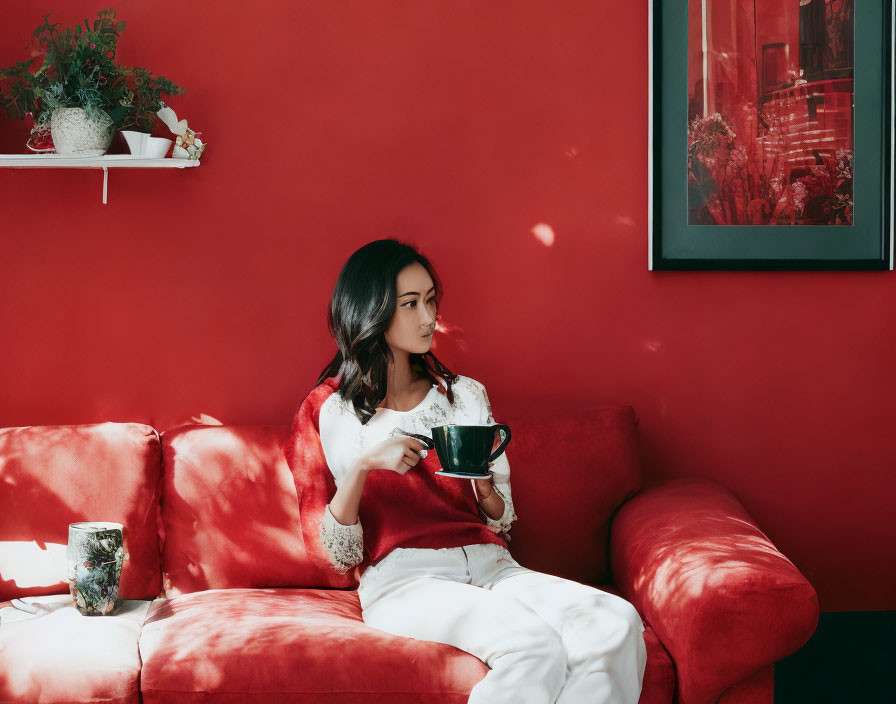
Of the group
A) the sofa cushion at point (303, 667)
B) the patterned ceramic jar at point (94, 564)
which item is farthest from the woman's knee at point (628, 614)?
the patterned ceramic jar at point (94, 564)

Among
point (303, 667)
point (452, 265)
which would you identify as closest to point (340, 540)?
point (303, 667)

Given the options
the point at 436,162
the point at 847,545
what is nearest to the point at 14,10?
the point at 436,162

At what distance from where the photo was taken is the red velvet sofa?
1648 mm

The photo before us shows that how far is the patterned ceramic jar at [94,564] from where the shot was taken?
1865mm

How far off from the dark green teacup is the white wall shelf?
4.12ft

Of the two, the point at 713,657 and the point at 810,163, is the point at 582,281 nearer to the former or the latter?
the point at 810,163

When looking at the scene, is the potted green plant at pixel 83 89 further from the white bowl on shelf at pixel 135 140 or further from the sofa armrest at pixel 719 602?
the sofa armrest at pixel 719 602

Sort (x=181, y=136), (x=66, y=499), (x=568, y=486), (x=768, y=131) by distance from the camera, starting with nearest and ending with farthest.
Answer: (x=66, y=499), (x=568, y=486), (x=181, y=136), (x=768, y=131)

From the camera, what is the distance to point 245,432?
2279mm

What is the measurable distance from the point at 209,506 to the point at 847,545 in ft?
6.59

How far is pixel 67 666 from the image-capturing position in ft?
5.48

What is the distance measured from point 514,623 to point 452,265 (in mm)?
1284

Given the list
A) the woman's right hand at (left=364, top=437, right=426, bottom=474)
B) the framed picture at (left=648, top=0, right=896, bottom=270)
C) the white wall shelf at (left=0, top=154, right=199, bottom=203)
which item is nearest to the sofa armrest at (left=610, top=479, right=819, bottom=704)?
the woman's right hand at (left=364, top=437, right=426, bottom=474)

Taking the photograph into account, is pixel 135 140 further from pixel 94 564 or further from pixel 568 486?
pixel 568 486
